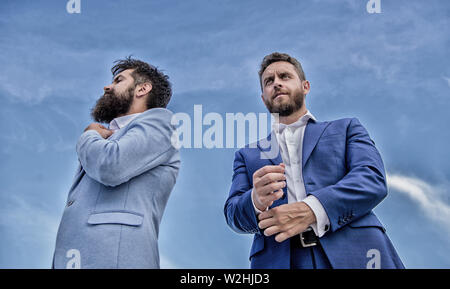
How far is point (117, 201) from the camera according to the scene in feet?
11.1

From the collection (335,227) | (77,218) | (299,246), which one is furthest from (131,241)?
(335,227)

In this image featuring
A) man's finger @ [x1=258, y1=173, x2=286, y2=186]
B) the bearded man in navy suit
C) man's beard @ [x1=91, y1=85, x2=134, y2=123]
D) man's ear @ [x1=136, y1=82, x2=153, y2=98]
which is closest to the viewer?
man's finger @ [x1=258, y1=173, x2=286, y2=186]

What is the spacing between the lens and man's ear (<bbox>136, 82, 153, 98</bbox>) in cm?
457

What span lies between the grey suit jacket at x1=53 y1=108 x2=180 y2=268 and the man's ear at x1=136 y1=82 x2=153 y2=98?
787 mm

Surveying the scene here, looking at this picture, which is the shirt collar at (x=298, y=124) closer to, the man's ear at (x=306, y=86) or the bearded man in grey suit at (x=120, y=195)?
the man's ear at (x=306, y=86)

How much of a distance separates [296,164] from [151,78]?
6.82 feet

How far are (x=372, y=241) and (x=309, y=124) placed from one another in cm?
122

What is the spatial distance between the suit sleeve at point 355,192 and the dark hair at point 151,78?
7.34ft

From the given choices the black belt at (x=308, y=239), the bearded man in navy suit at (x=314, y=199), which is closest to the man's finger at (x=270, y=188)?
the bearded man in navy suit at (x=314, y=199)

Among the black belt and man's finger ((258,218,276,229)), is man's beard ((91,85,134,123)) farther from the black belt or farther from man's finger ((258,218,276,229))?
the black belt

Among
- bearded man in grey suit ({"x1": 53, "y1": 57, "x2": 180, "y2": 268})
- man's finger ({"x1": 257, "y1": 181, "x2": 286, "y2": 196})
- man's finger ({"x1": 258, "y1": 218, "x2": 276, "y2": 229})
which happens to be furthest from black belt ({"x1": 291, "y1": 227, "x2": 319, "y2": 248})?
bearded man in grey suit ({"x1": 53, "y1": 57, "x2": 180, "y2": 268})

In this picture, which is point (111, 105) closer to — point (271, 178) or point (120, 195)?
point (120, 195)

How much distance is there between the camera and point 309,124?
392 cm
